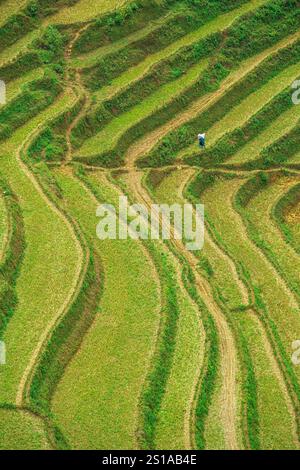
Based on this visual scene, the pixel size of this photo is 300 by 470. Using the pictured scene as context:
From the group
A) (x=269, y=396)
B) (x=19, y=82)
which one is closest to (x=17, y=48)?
(x=19, y=82)

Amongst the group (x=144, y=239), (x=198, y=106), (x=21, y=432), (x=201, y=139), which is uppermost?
(x=198, y=106)

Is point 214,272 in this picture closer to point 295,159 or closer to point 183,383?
point 183,383

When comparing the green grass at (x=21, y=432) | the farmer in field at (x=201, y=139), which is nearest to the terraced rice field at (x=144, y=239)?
the green grass at (x=21, y=432)

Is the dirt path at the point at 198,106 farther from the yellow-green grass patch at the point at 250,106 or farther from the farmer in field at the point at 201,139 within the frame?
the farmer in field at the point at 201,139

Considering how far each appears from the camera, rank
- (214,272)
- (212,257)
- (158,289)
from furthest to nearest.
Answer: (212,257), (214,272), (158,289)

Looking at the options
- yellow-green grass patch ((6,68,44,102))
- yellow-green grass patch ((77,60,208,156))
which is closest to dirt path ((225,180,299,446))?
yellow-green grass patch ((77,60,208,156))

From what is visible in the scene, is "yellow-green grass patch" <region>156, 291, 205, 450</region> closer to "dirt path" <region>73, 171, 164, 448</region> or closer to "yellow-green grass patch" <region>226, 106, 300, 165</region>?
"dirt path" <region>73, 171, 164, 448</region>

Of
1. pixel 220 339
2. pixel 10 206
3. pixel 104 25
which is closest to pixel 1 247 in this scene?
pixel 10 206
